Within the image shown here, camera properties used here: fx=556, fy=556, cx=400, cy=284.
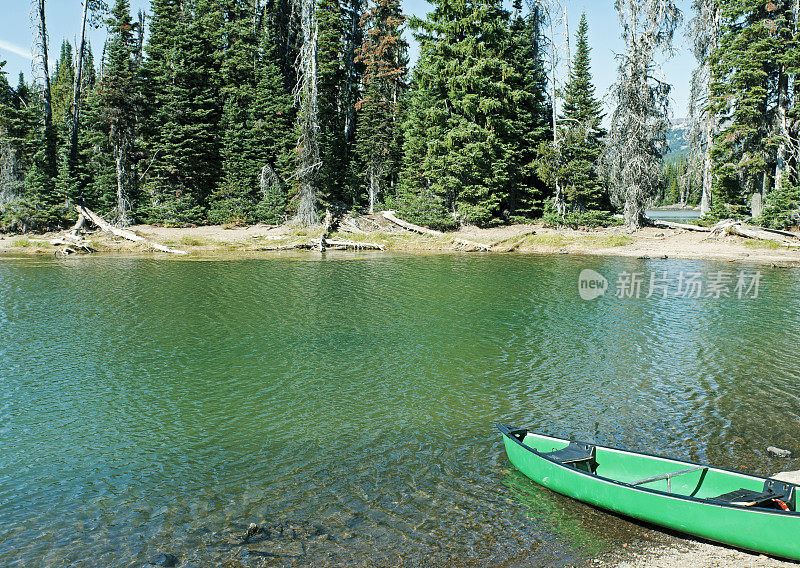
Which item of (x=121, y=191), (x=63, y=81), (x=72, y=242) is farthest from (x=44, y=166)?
(x=63, y=81)

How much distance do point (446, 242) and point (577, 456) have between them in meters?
35.0

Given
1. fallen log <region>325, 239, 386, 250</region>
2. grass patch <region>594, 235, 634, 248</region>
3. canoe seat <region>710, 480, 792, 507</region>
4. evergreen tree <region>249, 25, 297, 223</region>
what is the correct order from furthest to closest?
1. evergreen tree <region>249, 25, 297, 223</region>
2. fallen log <region>325, 239, 386, 250</region>
3. grass patch <region>594, 235, 634, 248</region>
4. canoe seat <region>710, 480, 792, 507</region>

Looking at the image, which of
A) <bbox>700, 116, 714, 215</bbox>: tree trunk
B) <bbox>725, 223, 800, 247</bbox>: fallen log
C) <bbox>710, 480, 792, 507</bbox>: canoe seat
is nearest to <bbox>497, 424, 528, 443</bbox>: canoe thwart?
<bbox>710, 480, 792, 507</bbox>: canoe seat

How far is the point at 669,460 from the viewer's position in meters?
8.18

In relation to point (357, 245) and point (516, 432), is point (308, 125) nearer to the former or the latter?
point (357, 245)

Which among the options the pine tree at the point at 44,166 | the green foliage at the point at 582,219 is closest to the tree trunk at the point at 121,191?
the pine tree at the point at 44,166

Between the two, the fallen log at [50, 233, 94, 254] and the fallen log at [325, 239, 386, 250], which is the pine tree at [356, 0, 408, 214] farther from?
the fallen log at [50, 233, 94, 254]

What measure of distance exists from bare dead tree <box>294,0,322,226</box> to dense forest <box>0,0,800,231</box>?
0.16m

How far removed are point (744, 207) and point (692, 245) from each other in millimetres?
6415

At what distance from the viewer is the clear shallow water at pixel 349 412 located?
779cm

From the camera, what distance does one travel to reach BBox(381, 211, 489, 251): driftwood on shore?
4128cm

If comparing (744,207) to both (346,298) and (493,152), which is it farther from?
(346,298)

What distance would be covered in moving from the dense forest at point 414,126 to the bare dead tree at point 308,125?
0.54 feet

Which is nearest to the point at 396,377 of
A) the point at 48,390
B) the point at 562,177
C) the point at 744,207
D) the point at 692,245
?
the point at 48,390
